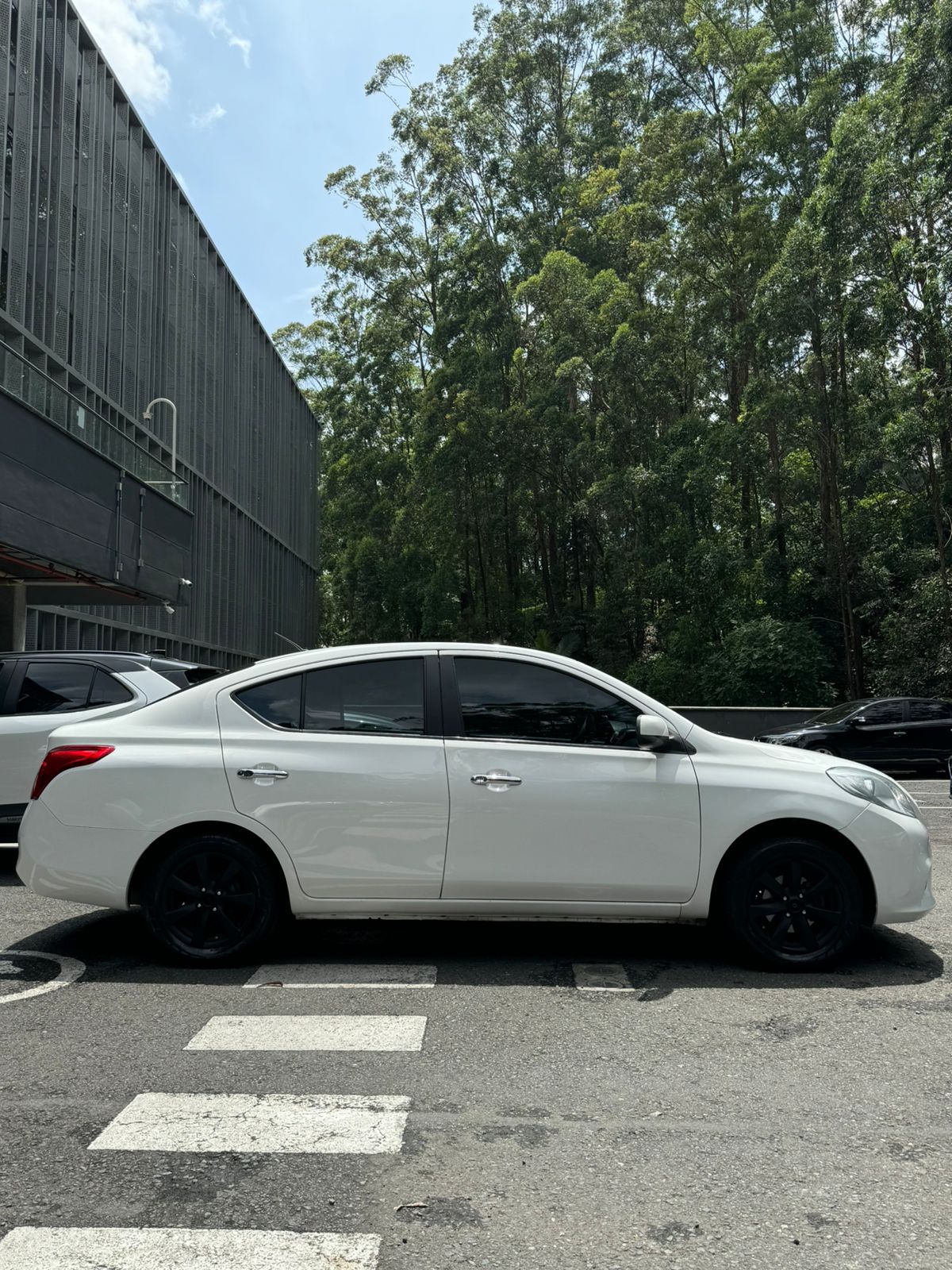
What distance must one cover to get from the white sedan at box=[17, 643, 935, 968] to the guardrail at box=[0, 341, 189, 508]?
403 inches

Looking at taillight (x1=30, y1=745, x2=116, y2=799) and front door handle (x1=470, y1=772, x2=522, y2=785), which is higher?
taillight (x1=30, y1=745, x2=116, y2=799)

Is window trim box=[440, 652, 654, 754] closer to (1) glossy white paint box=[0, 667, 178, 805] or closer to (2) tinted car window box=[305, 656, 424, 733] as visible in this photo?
(2) tinted car window box=[305, 656, 424, 733]

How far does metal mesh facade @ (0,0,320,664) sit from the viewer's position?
68.7 ft

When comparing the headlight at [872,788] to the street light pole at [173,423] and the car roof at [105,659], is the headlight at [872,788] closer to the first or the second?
the car roof at [105,659]

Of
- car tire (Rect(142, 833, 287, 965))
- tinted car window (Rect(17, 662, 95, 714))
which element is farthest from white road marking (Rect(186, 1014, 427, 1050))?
tinted car window (Rect(17, 662, 95, 714))

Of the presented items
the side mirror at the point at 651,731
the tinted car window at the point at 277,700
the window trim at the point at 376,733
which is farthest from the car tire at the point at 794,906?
the tinted car window at the point at 277,700

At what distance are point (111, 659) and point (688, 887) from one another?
612cm

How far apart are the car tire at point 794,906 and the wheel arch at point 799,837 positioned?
5 centimetres

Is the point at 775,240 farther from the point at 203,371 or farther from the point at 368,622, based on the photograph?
the point at 368,622

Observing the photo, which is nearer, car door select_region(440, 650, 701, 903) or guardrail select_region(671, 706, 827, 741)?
car door select_region(440, 650, 701, 903)

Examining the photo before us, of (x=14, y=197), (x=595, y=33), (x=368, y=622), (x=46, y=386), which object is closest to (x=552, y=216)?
(x=595, y=33)

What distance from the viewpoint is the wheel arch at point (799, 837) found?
243 inches

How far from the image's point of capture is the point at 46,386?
53.8 feet

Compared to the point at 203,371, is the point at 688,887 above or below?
below
